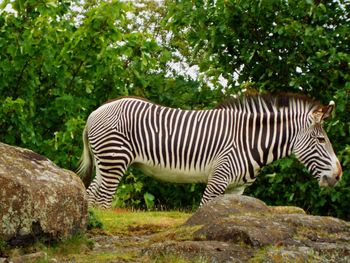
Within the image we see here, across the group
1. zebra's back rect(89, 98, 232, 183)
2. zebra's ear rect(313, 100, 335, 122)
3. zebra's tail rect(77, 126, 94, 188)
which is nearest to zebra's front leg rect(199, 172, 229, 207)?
zebra's back rect(89, 98, 232, 183)

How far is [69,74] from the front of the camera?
1518 centimetres

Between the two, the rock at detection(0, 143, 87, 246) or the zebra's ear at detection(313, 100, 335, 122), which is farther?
the zebra's ear at detection(313, 100, 335, 122)

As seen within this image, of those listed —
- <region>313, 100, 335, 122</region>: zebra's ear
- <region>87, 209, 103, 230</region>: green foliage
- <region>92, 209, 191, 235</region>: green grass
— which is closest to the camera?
<region>87, 209, 103, 230</region>: green foliage

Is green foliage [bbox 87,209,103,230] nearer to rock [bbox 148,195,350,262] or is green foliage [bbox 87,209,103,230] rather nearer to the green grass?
the green grass

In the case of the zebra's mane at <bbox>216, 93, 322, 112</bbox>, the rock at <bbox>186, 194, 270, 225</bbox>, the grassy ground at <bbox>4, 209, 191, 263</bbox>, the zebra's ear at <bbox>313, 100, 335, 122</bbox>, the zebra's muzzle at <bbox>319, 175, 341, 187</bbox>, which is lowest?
the grassy ground at <bbox>4, 209, 191, 263</bbox>

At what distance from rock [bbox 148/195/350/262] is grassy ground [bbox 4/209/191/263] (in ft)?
1.00

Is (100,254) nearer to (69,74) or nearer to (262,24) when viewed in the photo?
(69,74)

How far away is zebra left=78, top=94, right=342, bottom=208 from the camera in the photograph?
41.9 feet

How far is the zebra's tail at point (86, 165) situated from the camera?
13.8 m

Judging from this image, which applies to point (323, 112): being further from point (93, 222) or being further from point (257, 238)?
point (257, 238)

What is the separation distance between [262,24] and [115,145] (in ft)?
16.1

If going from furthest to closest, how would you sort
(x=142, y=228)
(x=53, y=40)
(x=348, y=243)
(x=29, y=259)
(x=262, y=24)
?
(x=262, y=24), (x=53, y=40), (x=142, y=228), (x=348, y=243), (x=29, y=259)

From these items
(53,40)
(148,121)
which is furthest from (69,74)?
(148,121)

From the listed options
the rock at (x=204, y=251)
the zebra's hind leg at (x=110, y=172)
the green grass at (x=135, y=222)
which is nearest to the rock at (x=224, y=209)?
the rock at (x=204, y=251)
